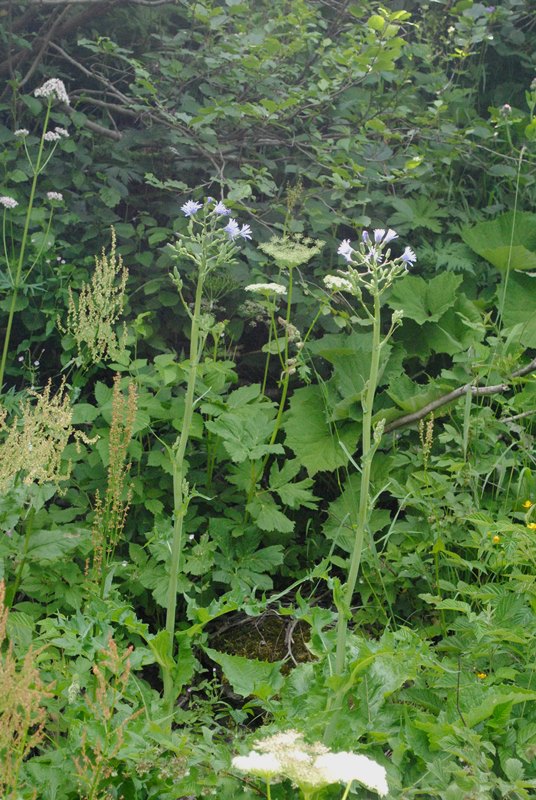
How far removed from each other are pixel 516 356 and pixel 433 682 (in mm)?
1271

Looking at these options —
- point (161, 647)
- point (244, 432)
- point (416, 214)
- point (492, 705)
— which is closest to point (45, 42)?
point (416, 214)

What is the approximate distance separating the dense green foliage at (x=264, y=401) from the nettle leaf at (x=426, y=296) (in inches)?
0.6

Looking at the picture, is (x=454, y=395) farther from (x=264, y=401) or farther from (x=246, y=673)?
(x=246, y=673)

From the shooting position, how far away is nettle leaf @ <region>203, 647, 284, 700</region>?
1.80 metres

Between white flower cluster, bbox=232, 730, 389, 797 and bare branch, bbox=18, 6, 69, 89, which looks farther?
bare branch, bbox=18, 6, 69, 89

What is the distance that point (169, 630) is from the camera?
1.92 meters

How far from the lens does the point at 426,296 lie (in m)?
3.49

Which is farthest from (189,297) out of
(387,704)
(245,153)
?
(387,704)

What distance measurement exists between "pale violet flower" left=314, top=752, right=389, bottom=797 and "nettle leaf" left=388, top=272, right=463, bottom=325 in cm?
229

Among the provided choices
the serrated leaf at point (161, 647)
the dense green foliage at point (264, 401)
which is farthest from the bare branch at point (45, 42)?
the serrated leaf at point (161, 647)

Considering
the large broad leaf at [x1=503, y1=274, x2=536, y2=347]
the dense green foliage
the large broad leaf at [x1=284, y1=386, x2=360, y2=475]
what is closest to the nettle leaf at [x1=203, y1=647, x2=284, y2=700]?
the dense green foliage

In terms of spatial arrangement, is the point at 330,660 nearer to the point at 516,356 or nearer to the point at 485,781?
the point at 485,781

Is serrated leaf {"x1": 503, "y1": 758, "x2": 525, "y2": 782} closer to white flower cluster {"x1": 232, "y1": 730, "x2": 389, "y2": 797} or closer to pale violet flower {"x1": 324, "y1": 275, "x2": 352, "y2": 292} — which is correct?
white flower cluster {"x1": 232, "y1": 730, "x2": 389, "y2": 797}

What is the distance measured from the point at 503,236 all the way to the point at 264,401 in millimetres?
1275
